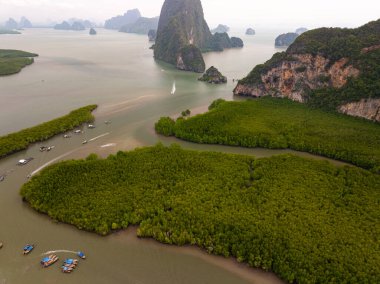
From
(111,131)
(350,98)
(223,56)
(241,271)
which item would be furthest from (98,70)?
(241,271)

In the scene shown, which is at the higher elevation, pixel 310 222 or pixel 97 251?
pixel 310 222

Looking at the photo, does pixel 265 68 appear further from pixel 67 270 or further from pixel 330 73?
pixel 67 270

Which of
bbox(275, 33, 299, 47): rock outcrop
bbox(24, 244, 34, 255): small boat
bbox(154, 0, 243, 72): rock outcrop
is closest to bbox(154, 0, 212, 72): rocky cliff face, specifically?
bbox(154, 0, 243, 72): rock outcrop

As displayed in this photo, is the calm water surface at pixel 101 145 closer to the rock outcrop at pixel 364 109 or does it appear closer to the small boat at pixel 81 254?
the small boat at pixel 81 254

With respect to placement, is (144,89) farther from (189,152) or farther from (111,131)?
(189,152)

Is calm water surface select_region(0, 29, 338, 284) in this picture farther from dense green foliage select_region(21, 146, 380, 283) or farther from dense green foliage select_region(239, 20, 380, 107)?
dense green foliage select_region(239, 20, 380, 107)

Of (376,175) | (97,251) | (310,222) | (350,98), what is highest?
(350,98)
